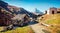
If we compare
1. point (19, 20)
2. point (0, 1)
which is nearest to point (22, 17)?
point (19, 20)

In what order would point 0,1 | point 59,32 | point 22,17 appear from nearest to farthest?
point 59,32, point 22,17, point 0,1

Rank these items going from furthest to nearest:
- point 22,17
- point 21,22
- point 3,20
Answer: point 3,20 < point 22,17 < point 21,22

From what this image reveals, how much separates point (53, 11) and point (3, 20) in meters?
26.2

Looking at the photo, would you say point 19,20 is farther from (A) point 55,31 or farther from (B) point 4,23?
(A) point 55,31

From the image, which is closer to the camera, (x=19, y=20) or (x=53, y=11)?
(x=19, y=20)

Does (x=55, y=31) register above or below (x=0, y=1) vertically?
below

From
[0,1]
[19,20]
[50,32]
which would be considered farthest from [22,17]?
[0,1]

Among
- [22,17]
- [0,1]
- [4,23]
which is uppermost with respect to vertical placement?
[0,1]

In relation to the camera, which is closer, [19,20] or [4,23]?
[19,20]

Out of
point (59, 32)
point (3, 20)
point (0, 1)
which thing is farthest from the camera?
point (0, 1)

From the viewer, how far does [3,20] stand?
5706 centimetres

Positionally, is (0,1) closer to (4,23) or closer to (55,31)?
(4,23)

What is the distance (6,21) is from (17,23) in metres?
12.5

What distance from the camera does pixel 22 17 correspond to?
49406 millimetres
